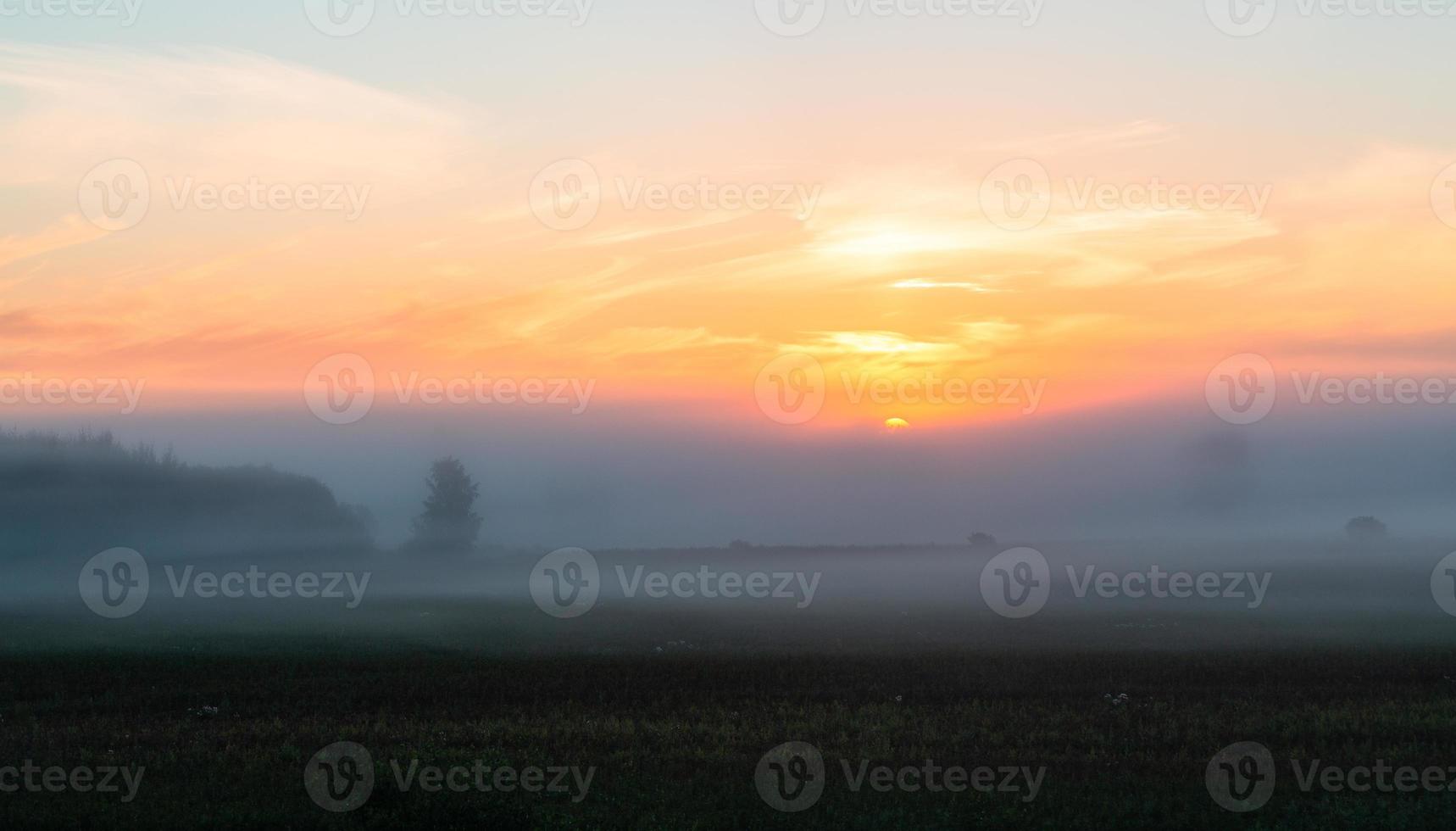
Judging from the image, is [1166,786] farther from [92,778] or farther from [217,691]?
[217,691]

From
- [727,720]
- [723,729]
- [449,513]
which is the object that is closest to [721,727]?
[723,729]

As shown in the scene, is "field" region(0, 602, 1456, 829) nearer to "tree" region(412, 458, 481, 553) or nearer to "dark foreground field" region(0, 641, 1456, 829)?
"dark foreground field" region(0, 641, 1456, 829)

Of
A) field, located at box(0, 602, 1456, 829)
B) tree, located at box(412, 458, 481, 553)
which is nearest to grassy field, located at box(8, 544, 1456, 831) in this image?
field, located at box(0, 602, 1456, 829)

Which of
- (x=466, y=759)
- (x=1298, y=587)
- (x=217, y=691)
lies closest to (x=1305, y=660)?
(x=466, y=759)

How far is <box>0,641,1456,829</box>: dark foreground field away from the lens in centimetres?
1875

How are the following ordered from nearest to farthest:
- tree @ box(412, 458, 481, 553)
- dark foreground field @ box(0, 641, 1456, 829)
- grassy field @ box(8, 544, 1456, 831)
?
1. dark foreground field @ box(0, 641, 1456, 829)
2. grassy field @ box(8, 544, 1456, 831)
3. tree @ box(412, 458, 481, 553)

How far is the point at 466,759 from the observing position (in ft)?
71.3

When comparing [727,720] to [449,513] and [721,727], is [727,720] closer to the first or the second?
[721,727]

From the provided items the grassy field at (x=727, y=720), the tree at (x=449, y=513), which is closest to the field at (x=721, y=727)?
the grassy field at (x=727, y=720)

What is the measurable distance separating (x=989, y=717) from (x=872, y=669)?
1054 cm

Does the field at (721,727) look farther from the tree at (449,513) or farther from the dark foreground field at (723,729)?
the tree at (449,513)

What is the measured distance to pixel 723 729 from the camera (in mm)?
25750

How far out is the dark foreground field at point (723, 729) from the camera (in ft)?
61.5

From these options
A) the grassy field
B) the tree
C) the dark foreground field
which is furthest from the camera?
the tree
